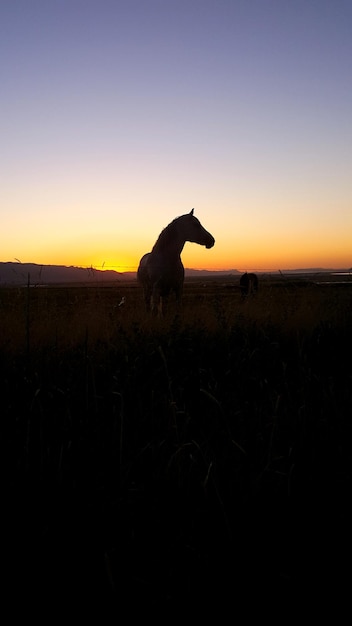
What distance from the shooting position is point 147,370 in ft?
13.9

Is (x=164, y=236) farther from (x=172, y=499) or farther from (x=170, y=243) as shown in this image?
(x=172, y=499)

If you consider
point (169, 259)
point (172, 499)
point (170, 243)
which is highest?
point (170, 243)

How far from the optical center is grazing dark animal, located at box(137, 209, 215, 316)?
9883 mm

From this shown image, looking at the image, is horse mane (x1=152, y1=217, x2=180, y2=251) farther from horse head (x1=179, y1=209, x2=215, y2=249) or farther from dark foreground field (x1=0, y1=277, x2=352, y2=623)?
dark foreground field (x1=0, y1=277, x2=352, y2=623)

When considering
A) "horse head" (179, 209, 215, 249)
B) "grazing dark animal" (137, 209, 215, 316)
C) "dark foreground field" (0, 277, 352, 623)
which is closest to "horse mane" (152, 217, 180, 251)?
"grazing dark animal" (137, 209, 215, 316)

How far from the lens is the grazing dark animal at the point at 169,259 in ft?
32.4

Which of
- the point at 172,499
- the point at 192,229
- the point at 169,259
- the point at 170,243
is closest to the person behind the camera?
the point at 172,499

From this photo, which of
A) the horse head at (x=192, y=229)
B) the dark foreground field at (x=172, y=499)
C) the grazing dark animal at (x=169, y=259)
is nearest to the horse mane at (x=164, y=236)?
the grazing dark animal at (x=169, y=259)

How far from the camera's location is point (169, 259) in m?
10.1

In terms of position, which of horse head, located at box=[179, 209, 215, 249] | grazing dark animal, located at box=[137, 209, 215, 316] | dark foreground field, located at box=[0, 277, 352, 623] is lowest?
dark foreground field, located at box=[0, 277, 352, 623]

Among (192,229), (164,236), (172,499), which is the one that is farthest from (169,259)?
(172,499)

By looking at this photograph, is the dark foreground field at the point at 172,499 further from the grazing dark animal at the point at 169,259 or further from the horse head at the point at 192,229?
the horse head at the point at 192,229

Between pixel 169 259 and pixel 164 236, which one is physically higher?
pixel 164 236

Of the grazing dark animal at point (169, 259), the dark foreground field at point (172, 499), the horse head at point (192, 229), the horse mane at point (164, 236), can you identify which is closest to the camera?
the dark foreground field at point (172, 499)
